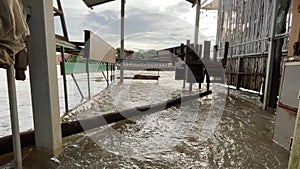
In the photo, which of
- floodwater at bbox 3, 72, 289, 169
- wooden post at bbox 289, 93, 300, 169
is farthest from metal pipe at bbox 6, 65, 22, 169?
wooden post at bbox 289, 93, 300, 169

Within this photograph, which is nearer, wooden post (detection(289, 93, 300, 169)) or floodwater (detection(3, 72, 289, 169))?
wooden post (detection(289, 93, 300, 169))

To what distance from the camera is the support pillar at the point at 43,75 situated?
4.03ft

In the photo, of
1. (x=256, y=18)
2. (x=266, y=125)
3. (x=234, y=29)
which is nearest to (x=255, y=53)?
(x=256, y=18)

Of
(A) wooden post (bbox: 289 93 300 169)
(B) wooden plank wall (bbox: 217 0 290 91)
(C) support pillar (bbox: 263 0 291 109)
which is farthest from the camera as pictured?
(B) wooden plank wall (bbox: 217 0 290 91)

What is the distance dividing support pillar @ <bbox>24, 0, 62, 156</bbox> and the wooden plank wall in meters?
3.89

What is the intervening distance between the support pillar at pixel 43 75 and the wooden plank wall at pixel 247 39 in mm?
3888

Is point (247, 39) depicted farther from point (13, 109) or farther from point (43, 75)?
point (13, 109)

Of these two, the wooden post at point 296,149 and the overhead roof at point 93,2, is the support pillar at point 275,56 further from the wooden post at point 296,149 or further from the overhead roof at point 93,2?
the overhead roof at point 93,2

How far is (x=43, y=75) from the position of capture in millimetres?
1275

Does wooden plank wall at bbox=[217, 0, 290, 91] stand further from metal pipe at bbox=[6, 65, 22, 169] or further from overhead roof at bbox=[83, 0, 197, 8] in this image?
metal pipe at bbox=[6, 65, 22, 169]

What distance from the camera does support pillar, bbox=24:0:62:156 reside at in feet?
4.03

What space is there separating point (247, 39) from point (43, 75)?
5.35 meters

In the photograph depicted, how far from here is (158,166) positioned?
1.27m

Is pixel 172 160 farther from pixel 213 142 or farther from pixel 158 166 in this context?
pixel 213 142
